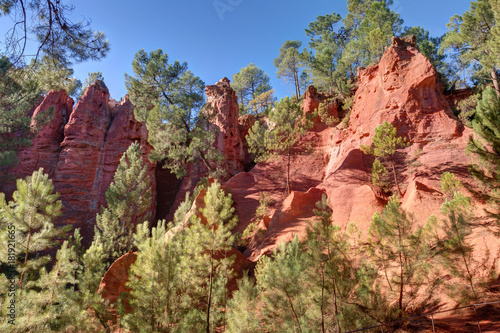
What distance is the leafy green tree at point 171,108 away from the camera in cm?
1905

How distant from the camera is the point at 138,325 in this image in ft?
24.8

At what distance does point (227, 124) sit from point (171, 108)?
26.0ft

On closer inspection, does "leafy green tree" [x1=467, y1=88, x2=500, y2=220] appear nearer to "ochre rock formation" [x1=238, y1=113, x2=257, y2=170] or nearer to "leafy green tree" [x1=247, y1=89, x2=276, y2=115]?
"ochre rock formation" [x1=238, y1=113, x2=257, y2=170]

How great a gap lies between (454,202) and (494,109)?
3.59 m

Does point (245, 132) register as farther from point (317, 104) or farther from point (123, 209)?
point (123, 209)

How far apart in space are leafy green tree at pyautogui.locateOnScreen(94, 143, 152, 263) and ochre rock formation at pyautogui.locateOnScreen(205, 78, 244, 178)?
8.14m

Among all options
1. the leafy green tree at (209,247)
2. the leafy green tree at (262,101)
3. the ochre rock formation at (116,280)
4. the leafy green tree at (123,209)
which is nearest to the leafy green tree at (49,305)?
the leafy green tree at (209,247)

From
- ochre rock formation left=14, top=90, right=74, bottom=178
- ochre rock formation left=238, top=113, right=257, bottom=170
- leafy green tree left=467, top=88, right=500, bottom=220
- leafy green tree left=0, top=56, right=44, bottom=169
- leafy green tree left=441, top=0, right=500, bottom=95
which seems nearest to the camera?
leafy green tree left=0, top=56, right=44, bottom=169

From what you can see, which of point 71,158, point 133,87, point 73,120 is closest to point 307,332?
point 133,87

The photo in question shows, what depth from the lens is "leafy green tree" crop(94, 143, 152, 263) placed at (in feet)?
60.2

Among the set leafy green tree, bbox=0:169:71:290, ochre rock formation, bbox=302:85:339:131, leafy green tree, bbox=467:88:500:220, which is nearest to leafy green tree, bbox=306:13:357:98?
ochre rock formation, bbox=302:85:339:131

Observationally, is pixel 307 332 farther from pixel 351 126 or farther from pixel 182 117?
pixel 351 126

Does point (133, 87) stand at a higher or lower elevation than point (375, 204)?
higher

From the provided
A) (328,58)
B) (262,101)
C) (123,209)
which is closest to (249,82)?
(262,101)
